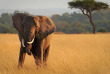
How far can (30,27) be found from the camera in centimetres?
744

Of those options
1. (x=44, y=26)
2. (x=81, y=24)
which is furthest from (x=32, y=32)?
(x=81, y=24)

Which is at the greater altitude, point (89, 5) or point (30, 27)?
point (30, 27)

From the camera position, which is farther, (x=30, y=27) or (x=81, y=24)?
(x=81, y=24)

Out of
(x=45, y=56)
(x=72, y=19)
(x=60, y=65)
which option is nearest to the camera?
(x=60, y=65)

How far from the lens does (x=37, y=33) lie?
7.82 m

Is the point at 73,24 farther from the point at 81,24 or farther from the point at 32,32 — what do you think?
the point at 32,32

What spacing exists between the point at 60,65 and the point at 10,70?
1664mm

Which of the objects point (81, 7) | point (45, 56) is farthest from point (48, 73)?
point (81, 7)

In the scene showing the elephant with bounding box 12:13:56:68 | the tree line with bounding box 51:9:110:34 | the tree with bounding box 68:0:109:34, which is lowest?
the tree line with bounding box 51:9:110:34

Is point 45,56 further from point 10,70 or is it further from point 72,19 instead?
point 72,19

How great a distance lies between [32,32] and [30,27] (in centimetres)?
17

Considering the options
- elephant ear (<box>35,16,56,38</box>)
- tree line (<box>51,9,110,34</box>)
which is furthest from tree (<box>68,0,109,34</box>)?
elephant ear (<box>35,16,56,38</box>)

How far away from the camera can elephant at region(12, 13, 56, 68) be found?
7422mm

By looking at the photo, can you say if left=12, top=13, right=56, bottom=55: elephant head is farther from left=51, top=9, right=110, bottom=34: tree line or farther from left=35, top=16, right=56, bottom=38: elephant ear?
left=51, top=9, right=110, bottom=34: tree line
